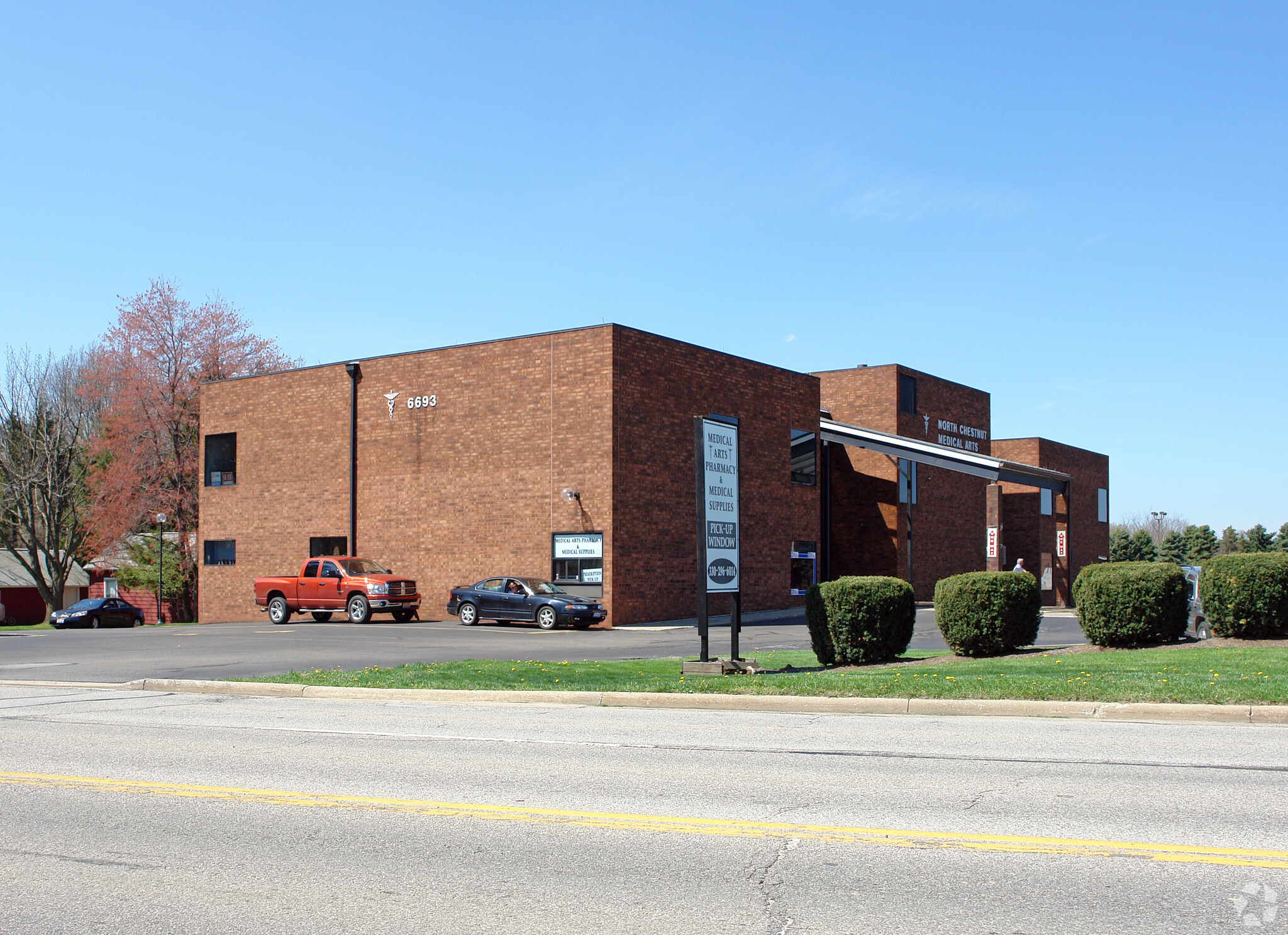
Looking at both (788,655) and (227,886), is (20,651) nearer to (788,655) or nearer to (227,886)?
(788,655)

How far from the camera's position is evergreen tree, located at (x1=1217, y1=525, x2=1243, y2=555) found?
106688 mm

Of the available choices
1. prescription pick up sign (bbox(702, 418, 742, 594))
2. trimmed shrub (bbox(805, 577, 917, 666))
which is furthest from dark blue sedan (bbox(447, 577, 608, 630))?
trimmed shrub (bbox(805, 577, 917, 666))

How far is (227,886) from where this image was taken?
5.53 metres

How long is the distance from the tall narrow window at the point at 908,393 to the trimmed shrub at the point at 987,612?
29284 mm

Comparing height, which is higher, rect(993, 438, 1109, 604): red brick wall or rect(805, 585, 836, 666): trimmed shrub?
rect(993, 438, 1109, 604): red brick wall

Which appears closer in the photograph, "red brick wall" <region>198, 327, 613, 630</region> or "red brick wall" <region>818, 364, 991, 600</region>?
"red brick wall" <region>198, 327, 613, 630</region>

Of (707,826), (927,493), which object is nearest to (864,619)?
(707,826)

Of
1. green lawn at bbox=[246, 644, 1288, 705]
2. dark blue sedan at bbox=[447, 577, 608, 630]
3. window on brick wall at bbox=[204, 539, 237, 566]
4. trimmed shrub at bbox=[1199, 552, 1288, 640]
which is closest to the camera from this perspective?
green lawn at bbox=[246, 644, 1288, 705]

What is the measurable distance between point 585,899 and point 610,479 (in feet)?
83.7

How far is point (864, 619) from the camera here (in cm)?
1614

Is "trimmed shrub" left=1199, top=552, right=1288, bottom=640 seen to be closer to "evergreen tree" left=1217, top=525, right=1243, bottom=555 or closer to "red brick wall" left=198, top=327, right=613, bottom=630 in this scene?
"red brick wall" left=198, top=327, right=613, bottom=630

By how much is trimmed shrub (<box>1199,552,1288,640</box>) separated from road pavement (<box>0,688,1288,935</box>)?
7867 millimetres

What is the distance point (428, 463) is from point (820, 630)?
799 inches

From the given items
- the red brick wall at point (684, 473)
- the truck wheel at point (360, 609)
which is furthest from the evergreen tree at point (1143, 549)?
the truck wheel at point (360, 609)
